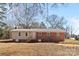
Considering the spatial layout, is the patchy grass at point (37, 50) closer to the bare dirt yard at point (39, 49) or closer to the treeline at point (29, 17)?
the bare dirt yard at point (39, 49)

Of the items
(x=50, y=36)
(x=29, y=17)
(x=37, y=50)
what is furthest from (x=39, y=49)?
(x=29, y=17)

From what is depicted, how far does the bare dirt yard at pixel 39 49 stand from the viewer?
6895 millimetres

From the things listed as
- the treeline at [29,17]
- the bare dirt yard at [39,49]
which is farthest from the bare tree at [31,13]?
the bare dirt yard at [39,49]

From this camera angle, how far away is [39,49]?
6.91 m

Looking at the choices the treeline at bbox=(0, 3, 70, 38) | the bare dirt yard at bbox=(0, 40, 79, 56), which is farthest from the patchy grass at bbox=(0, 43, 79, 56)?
the treeline at bbox=(0, 3, 70, 38)

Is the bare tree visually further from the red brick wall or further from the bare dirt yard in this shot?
the bare dirt yard

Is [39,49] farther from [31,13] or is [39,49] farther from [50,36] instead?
Answer: [31,13]

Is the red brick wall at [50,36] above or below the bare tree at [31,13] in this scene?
below

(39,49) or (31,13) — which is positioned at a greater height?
(31,13)

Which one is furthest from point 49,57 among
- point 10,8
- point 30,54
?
point 10,8

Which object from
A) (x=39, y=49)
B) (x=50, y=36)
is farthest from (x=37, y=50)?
(x=50, y=36)

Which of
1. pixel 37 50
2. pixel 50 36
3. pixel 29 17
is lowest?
pixel 37 50

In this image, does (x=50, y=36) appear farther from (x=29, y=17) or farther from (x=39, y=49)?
(x=29, y=17)

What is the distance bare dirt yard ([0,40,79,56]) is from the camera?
22.6 ft
